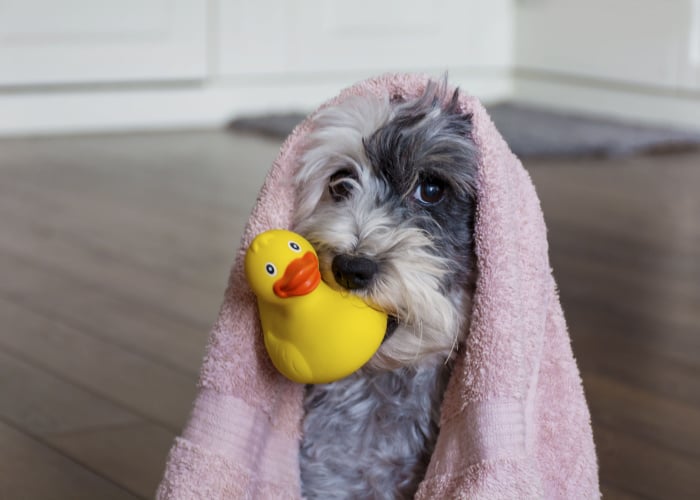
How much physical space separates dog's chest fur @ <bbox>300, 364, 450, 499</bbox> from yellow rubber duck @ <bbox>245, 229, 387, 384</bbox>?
12 centimetres

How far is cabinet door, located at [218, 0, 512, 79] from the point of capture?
403cm

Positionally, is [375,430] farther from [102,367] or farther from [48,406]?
[102,367]

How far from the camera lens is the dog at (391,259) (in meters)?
1.03

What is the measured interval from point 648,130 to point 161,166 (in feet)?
5.15

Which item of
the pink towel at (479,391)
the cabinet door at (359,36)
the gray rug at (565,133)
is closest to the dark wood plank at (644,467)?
the pink towel at (479,391)

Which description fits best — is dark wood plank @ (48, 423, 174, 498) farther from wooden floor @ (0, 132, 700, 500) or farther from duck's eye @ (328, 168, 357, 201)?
duck's eye @ (328, 168, 357, 201)

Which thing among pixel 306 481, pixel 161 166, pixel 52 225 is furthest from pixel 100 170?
pixel 306 481

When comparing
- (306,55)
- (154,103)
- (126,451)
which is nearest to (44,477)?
(126,451)

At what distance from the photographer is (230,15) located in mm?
3975

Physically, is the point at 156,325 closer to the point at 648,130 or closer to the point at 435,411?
the point at 435,411

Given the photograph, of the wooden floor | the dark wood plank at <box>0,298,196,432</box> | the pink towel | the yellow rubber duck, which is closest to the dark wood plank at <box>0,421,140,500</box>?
the wooden floor

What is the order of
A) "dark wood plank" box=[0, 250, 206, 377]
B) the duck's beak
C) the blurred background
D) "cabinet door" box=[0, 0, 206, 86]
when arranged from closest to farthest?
the duck's beak
the blurred background
"dark wood plank" box=[0, 250, 206, 377]
"cabinet door" box=[0, 0, 206, 86]

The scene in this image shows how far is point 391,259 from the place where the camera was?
40.1 inches

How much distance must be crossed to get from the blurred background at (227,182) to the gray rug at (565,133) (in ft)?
0.03
